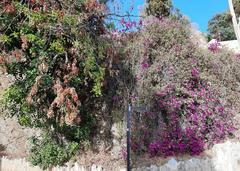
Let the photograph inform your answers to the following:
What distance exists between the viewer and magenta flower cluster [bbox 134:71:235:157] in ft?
28.1

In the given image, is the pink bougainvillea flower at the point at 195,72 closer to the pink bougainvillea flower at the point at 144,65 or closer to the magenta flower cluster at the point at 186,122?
the magenta flower cluster at the point at 186,122

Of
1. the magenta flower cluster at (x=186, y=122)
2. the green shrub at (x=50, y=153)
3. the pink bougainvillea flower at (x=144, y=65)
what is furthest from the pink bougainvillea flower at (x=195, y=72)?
the green shrub at (x=50, y=153)

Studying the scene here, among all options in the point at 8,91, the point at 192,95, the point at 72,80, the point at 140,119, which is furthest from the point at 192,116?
the point at 8,91

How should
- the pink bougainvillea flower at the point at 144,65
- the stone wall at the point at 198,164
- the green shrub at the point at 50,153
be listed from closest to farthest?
1. the stone wall at the point at 198,164
2. the green shrub at the point at 50,153
3. the pink bougainvillea flower at the point at 144,65

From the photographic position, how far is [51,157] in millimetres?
8062

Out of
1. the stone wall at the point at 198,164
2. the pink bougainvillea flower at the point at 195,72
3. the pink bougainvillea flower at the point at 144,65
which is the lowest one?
the stone wall at the point at 198,164

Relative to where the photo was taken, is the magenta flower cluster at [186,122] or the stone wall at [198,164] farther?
the magenta flower cluster at [186,122]

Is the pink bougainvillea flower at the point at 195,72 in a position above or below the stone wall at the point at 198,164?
above

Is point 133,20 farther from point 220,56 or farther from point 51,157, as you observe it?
point 51,157

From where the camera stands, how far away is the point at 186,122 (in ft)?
29.6

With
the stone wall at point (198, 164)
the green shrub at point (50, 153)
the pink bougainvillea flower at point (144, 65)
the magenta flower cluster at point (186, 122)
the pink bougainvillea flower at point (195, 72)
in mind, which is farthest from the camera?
the pink bougainvillea flower at point (195, 72)

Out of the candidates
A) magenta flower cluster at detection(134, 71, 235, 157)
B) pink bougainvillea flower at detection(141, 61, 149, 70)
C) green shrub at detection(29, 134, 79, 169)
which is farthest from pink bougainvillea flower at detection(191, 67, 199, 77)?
green shrub at detection(29, 134, 79, 169)

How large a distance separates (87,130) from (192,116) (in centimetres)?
272

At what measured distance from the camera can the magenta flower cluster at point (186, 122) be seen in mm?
8570
